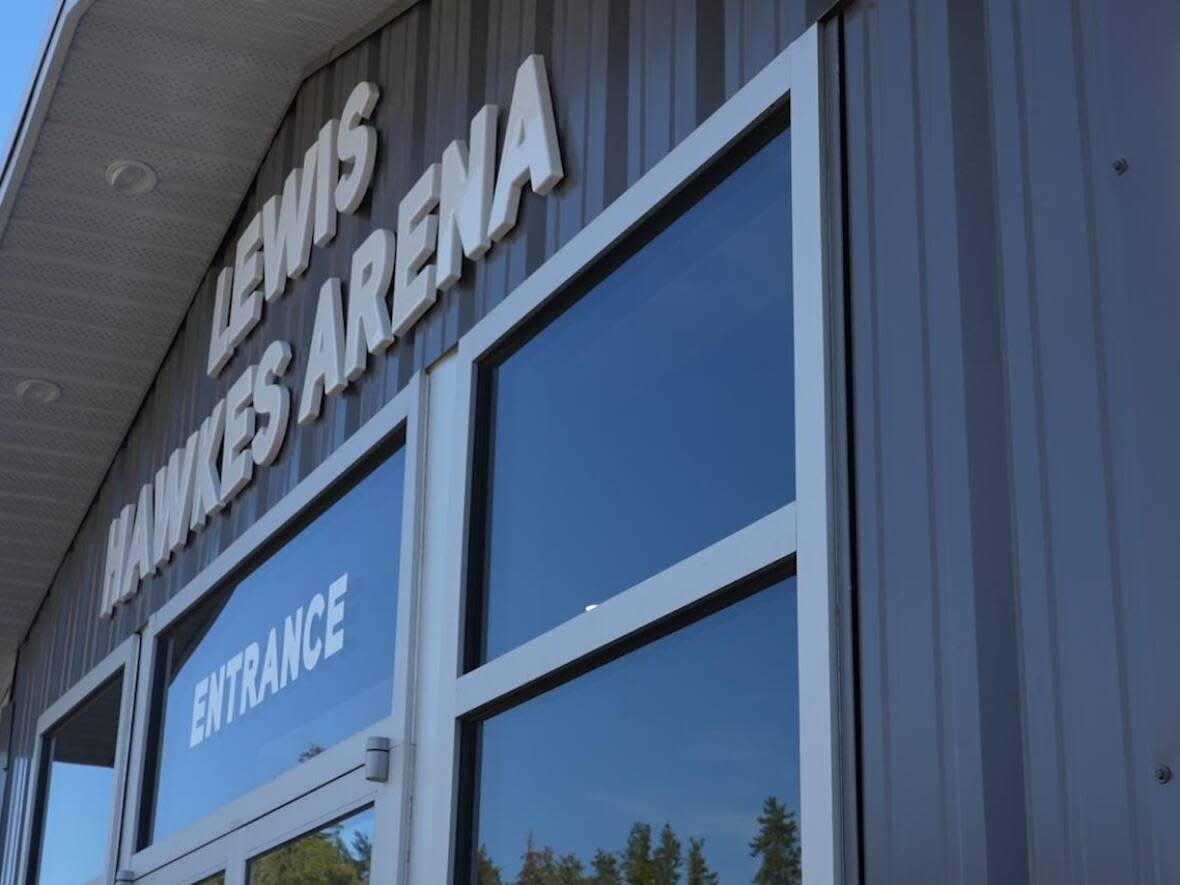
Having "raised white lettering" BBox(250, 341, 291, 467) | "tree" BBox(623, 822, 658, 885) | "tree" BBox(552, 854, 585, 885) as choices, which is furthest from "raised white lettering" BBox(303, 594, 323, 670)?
"tree" BBox(623, 822, 658, 885)

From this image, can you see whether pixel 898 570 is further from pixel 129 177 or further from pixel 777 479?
pixel 129 177

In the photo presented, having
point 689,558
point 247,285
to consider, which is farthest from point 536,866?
point 247,285

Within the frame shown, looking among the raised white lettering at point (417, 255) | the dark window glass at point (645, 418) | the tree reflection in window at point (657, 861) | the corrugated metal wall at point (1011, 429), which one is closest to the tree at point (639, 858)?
the tree reflection in window at point (657, 861)

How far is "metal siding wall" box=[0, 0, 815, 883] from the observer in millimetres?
4066

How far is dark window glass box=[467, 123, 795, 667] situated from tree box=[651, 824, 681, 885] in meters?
0.54

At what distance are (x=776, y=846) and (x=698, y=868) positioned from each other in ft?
0.86

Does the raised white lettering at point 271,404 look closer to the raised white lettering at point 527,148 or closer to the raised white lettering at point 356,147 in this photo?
the raised white lettering at point 356,147

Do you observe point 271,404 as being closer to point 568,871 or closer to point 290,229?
point 290,229

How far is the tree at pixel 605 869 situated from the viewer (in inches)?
146

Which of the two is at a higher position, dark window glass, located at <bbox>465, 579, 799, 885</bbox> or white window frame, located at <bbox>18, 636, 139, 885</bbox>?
white window frame, located at <bbox>18, 636, 139, 885</bbox>

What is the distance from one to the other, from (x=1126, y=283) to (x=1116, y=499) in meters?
0.32

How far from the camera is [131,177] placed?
6.99 meters

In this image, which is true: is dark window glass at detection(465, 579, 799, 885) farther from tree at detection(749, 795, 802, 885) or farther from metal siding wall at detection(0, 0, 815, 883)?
metal siding wall at detection(0, 0, 815, 883)

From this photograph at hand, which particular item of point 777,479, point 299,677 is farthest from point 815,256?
point 299,677
